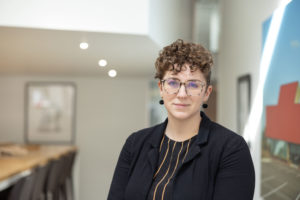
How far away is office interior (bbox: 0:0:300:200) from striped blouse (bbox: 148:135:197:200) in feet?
4.52

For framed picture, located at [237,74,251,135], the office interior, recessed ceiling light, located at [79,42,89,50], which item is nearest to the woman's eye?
the office interior

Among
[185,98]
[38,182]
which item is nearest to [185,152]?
[185,98]

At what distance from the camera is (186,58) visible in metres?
1.43

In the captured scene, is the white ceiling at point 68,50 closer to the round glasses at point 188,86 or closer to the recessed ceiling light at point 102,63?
the recessed ceiling light at point 102,63

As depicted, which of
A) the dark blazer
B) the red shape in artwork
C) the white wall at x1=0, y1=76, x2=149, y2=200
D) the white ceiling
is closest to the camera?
the dark blazer

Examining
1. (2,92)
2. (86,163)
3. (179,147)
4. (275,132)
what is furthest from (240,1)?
(2,92)

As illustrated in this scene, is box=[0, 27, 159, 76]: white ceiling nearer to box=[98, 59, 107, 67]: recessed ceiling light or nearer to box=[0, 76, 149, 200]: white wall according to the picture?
box=[98, 59, 107, 67]: recessed ceiling light

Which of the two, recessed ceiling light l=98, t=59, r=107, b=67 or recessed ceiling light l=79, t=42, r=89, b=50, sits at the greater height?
recessed ceiling light l=79, t=42, r=89, b=50

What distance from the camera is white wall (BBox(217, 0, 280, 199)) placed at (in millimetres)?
3043

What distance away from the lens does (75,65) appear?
454 centimetres

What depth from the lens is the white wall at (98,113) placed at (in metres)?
5.76

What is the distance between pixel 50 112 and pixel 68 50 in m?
2.59

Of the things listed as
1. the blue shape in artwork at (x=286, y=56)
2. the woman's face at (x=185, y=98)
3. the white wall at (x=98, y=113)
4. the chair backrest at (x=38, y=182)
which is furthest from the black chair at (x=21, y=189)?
the white wall at (x=98, y=113)

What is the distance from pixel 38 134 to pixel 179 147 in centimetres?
472
